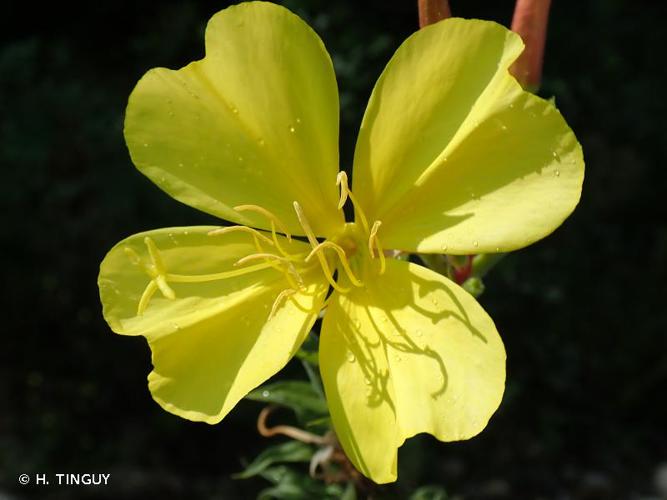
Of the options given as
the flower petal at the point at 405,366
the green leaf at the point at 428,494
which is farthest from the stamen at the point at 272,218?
the green leaf at the point at 428,494

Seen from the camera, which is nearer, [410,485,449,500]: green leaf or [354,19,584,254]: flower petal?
[354,19,584,254]: flower petal

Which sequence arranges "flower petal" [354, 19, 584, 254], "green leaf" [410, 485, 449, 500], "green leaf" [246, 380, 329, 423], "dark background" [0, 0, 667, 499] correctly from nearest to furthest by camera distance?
"flower petal" [354, 19, 584, 254] → "green leaf" [246, 380, 329, 423] → "green leaf" [410, 485, 449, 500] → "dark background" [0, 0, 667, 499]

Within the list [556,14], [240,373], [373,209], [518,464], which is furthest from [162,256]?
[556,14]

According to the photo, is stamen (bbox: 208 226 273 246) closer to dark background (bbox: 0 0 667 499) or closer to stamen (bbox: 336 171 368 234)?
stamen (bbox: 336 171 368 234)

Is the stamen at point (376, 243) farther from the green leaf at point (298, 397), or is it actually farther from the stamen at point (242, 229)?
the green leaf at point (298, 397)

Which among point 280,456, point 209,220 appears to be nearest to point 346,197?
point 280,456

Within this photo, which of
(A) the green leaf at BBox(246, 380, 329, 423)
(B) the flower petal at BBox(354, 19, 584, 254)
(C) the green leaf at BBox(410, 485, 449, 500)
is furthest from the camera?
(C) the green leaf at BBox(410, 485, 449, 500)

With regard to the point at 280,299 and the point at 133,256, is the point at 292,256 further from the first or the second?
the point at 133,256

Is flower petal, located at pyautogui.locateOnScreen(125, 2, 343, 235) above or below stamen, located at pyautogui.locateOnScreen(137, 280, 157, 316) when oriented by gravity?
above

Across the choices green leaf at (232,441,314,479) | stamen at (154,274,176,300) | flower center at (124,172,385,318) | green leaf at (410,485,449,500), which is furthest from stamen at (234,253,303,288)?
green leaf at (410,485,449,500)
